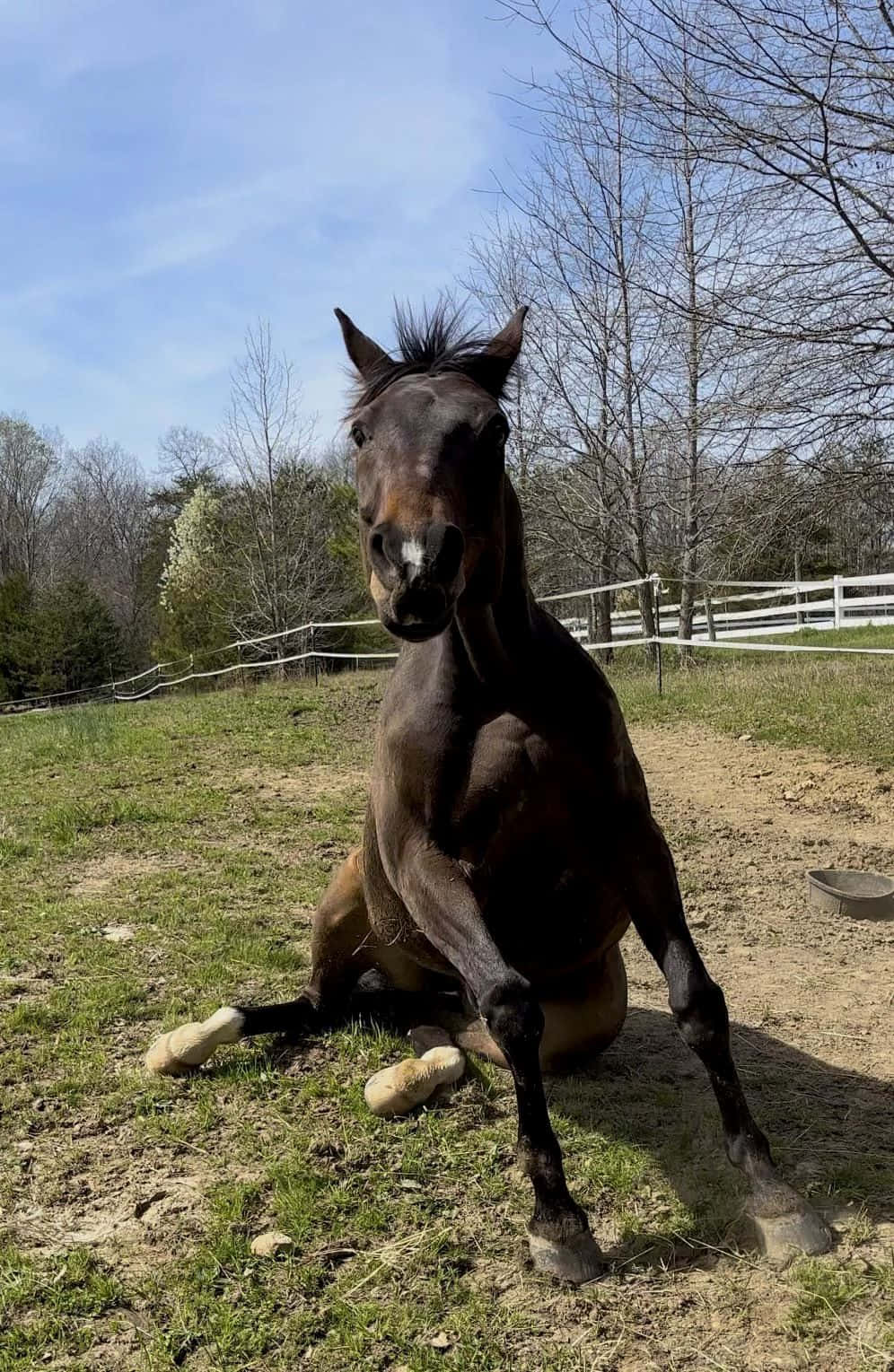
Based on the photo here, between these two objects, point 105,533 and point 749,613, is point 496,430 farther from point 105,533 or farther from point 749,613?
point 105,533

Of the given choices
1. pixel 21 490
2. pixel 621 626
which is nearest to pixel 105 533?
pixel 21 490

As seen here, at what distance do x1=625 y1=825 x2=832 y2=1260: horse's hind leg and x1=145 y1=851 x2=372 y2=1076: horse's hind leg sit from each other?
142 cm

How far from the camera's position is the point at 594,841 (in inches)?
117

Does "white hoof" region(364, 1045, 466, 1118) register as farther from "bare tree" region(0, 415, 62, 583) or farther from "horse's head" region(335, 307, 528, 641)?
"bare tree" region(0, 415, 62, 583)

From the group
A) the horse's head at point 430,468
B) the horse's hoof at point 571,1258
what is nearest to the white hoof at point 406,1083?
the horse's hoof at point 571,1258

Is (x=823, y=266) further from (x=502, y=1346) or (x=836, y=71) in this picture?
(x=502, y=1346)

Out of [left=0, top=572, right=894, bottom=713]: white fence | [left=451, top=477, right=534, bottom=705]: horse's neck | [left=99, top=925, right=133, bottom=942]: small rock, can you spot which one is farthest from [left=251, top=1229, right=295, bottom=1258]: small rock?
[left=0, top=572, right=894, bottom=713]: white fence

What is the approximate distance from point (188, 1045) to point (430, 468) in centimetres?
244

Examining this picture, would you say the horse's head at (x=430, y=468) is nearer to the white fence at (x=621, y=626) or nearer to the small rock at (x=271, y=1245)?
the small rock at (x=271, y=1245)

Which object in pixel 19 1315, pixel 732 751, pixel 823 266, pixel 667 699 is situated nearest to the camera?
pixel 19 1315

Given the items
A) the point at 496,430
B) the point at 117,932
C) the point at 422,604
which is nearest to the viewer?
the point at 422,604

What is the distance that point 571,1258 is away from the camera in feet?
8.38

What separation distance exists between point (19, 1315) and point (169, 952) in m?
2.67

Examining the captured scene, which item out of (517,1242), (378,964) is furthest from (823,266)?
(517,1242)
